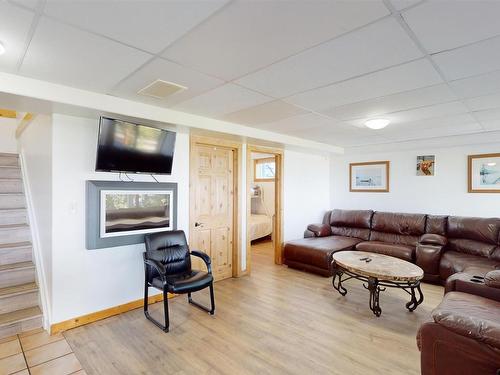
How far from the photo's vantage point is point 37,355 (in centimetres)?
243

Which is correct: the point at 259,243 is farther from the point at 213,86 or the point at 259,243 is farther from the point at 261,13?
the point at 261,13

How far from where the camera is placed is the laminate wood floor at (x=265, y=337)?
7.50 ft

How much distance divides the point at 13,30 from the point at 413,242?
5614mm

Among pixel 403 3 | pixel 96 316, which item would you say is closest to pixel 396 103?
pixel 403 3

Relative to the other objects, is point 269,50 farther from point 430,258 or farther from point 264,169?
point 264,169

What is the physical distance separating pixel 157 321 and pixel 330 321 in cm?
185

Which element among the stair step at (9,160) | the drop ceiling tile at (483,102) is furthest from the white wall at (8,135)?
the drop ceiling tile at (483,102)

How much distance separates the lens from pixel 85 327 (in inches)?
114

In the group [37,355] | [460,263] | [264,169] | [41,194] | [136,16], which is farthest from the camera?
[264,169]

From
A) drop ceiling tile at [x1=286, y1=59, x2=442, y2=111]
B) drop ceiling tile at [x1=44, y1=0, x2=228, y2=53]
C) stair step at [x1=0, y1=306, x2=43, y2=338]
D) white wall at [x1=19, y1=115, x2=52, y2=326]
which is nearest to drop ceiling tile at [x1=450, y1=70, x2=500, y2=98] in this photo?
drop ceiling tile at [x1=286, y1=59, x2=442, y2=111]

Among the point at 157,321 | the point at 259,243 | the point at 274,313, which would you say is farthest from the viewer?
the point at 259,243

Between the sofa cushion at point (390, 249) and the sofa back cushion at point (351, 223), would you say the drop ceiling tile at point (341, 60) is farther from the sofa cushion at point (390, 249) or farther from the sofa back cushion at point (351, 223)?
the sofa back cushion at point (351, 223)

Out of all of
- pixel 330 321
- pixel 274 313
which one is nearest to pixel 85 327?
pixel 274 313

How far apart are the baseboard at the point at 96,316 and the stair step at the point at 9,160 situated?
9.02ft
